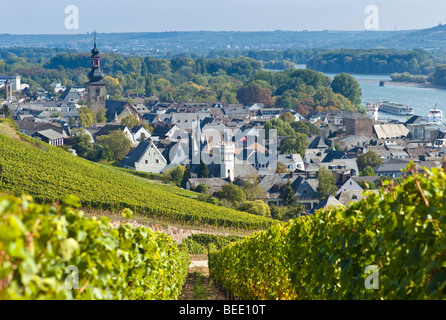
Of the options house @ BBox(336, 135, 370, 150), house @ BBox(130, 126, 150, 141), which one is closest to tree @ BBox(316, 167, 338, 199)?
house @ BBox(336, 135, 370, 150)

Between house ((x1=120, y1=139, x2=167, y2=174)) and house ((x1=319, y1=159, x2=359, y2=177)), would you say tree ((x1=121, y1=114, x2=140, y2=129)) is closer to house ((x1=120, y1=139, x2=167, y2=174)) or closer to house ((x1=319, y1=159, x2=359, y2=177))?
house ((x1=120, y1=139, x2=167, y2=174))

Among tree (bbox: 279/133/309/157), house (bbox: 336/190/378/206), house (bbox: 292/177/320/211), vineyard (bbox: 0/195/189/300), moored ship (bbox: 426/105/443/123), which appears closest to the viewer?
vineyard (bbox: 0/195/189/300)

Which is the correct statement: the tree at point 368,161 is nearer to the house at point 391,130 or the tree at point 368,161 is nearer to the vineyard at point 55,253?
the house at point 391,130

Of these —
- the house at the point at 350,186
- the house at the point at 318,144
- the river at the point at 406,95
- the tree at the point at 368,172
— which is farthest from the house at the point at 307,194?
the river at the point at 406,95

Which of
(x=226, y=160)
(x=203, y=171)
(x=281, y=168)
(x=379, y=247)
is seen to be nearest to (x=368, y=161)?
(x=281, y=168)

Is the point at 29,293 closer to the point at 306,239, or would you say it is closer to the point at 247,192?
the point at 306,239

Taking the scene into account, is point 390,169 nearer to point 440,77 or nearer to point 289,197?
point 289,197
